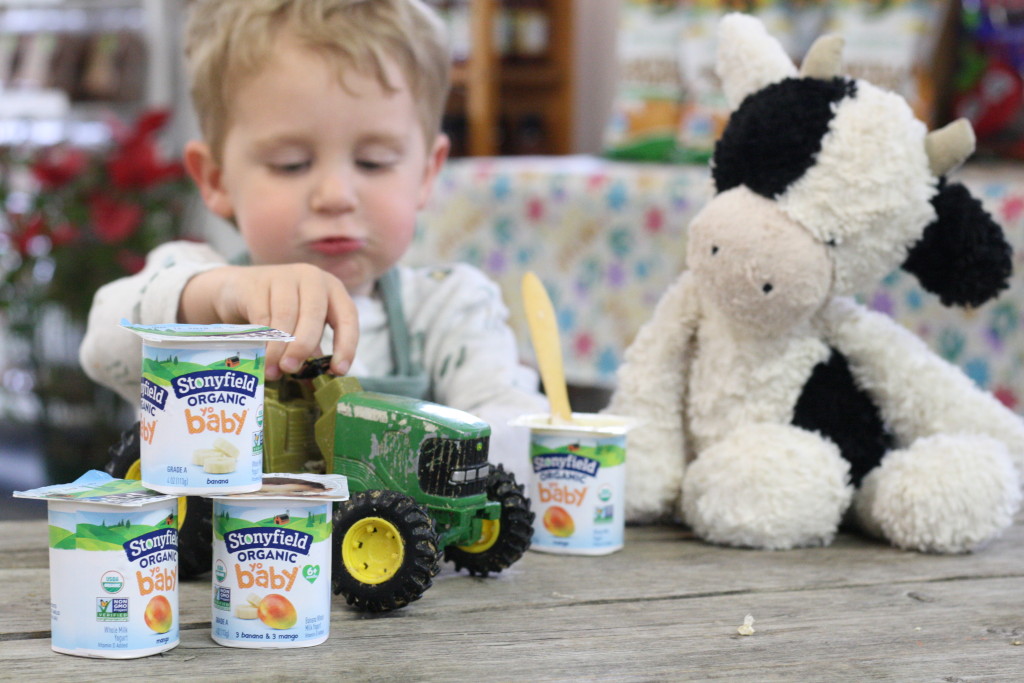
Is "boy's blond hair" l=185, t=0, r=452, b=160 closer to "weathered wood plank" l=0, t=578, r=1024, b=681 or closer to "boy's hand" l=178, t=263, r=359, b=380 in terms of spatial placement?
"boy's hand" l=178, t=263, r=359, b=380

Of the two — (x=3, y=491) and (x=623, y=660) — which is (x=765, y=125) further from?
(x=3, y=491)

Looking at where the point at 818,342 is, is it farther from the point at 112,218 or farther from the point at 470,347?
the point at 112,218

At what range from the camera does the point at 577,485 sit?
0.93 metres

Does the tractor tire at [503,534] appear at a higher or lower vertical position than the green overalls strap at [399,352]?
lower

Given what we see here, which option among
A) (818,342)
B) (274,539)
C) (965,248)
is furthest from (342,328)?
(965,248)

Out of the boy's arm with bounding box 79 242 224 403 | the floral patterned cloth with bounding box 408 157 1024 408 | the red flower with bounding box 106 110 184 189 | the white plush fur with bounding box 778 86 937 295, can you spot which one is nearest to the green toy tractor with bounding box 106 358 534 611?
the boy's arm with bounding box 79 242 224 403

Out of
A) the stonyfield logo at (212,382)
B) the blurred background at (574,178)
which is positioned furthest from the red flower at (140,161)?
the stonyfield logo at (212,382)

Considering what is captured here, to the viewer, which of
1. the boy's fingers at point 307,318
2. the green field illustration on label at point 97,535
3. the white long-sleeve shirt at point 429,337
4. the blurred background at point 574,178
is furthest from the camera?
the blurred background at point 574,178

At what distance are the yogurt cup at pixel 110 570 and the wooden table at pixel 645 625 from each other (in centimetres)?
1

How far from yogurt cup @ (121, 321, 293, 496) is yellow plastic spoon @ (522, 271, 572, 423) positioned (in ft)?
1.13

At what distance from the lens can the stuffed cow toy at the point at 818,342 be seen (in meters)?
0.95

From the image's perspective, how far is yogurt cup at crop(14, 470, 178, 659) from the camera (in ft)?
2.07

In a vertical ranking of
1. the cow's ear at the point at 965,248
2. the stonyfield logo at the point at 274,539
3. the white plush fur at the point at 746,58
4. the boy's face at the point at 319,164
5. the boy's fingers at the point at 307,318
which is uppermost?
the white plush fur at the point at 746,58

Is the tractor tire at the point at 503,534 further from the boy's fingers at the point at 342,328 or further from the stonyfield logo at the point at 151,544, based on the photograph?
the stonyfield logo at the point at 151,544
